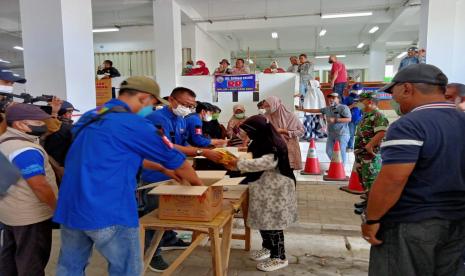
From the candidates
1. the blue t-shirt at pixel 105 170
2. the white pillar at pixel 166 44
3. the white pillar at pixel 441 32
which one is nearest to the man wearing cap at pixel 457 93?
the blue t-shirt at pixel 105 170

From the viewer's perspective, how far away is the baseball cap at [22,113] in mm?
1967

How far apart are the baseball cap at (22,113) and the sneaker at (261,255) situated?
2009 millimetres

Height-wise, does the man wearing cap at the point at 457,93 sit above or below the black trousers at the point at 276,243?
above

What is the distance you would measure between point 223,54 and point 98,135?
1419 cm

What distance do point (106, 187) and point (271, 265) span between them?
182 centimetres

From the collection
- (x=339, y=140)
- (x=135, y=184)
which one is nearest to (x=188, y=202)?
(x=135, y=184)

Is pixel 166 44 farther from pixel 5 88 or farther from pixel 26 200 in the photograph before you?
pixel 26 200

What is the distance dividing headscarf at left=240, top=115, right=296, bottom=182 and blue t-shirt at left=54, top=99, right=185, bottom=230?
1204mm

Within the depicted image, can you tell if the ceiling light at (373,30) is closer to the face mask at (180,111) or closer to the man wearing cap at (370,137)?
the man wearing cap at (370,137)

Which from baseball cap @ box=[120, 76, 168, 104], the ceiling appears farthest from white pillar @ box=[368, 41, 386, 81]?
baseball cap @ box=[120, 76, 168, 104]

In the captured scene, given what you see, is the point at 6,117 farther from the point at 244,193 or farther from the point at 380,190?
the point at 380,190

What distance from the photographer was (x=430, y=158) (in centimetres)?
139

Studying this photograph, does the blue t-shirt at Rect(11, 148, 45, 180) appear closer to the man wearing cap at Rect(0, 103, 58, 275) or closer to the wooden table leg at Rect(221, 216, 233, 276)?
the man wearing cap at Rect(0, 103, 58, 275)

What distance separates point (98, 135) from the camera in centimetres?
151
